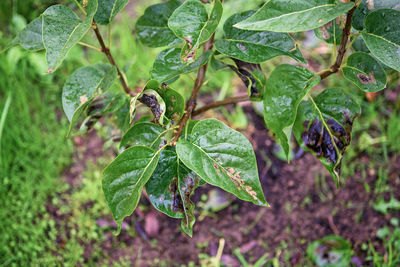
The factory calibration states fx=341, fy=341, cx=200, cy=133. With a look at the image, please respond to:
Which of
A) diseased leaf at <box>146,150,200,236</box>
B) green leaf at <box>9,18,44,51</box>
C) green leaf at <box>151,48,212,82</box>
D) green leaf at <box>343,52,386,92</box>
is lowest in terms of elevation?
diseased leaf at <box>146,150,200,236</box>

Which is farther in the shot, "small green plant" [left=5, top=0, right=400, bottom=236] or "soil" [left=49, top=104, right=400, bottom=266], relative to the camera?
"soil" [left=49, top=104, right=400, bottom=266]

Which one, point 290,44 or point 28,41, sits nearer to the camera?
point 290,44

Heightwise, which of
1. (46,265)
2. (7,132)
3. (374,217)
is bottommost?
(374,217)

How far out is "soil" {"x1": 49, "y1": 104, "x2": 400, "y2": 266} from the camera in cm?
156

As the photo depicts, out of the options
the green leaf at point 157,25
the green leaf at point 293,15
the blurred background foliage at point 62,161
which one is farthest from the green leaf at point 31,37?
the green leaf at point 293,15

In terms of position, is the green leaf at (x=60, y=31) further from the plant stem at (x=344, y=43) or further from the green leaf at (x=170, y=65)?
the plant stem at (x=344, y=43)

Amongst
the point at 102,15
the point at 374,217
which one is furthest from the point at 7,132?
the point at 374,217

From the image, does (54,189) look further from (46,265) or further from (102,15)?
(102,15)

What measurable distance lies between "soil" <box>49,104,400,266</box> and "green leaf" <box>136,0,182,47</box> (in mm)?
782

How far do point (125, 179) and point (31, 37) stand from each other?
1.67 ft

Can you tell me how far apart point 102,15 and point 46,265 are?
3.79 ft

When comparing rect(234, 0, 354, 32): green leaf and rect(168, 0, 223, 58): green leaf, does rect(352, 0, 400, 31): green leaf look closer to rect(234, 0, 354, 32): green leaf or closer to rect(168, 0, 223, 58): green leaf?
rect(234, 0, 354, 32): green leaf

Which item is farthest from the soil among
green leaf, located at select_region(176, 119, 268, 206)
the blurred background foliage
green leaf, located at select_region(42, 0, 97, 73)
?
green leaf, located at select_region(42, 0, 97, 73)

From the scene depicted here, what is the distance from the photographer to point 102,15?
0.94 meters
